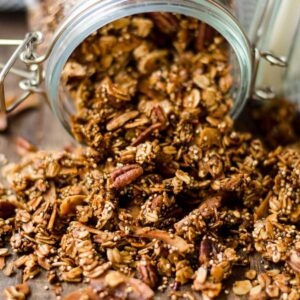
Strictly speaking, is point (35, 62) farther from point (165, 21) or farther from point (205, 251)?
point (205, 251)

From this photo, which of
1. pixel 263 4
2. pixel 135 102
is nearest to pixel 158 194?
pixel 135 102

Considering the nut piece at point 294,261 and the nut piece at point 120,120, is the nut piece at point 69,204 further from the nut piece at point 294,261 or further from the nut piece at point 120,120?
the nut piece at point 294,261

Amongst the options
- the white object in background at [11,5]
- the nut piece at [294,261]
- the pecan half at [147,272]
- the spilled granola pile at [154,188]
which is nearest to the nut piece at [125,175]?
the spilled granola pile at [154,188]

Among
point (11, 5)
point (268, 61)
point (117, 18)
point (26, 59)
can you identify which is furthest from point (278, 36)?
point (11, 5)

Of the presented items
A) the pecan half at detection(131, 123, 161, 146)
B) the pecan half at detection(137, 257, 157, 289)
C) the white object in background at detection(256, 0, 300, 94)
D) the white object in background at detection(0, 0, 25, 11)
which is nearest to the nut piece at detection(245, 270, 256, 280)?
the pecan half at detection(137, 257, 157, 289)

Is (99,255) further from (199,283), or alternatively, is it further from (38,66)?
(38,66)

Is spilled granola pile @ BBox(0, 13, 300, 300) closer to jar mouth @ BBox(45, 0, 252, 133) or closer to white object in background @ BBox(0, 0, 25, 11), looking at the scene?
jar mouth @ BBox(45, 0, 252, 133)

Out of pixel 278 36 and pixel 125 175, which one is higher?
pixel 278 36
